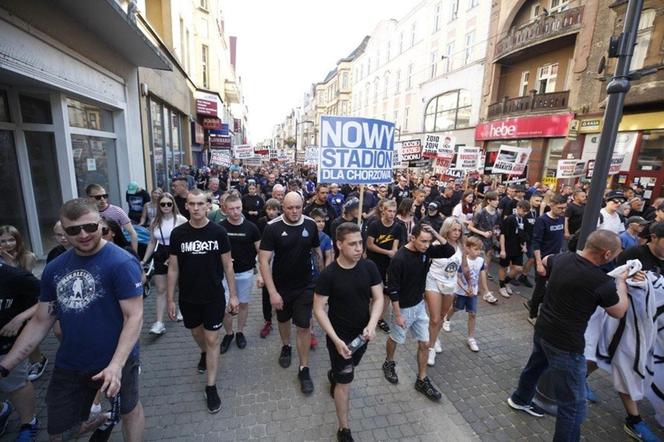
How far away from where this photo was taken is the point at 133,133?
866 centimetres

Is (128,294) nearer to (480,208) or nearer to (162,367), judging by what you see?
(162,367)

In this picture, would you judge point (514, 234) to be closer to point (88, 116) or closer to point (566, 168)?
point (566, 168)

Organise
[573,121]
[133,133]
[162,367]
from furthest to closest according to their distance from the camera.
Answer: [573,121]
[133,133]
[162,367]

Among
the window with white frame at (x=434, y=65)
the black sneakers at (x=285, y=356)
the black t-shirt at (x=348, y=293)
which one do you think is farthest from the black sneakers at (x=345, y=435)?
the window with white frame at (x=434, y=65)

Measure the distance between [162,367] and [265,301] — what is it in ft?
4.67

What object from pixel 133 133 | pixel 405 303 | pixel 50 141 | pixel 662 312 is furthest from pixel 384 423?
pixel 133 133

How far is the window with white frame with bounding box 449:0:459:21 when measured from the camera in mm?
23102

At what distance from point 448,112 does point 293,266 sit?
24.9 meters

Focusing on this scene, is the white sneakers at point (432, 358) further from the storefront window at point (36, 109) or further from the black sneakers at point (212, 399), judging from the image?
the storefront window at point (36, 109)

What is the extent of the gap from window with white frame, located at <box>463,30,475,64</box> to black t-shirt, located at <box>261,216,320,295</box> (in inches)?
934

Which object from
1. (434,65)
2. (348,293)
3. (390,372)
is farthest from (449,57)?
(348,293)

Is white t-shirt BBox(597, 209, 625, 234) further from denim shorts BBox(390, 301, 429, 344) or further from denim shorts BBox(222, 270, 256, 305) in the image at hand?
denim shorts BBox(222, 270, 256, 305)

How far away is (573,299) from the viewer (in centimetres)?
262

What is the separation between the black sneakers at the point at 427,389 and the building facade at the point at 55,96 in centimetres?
649
